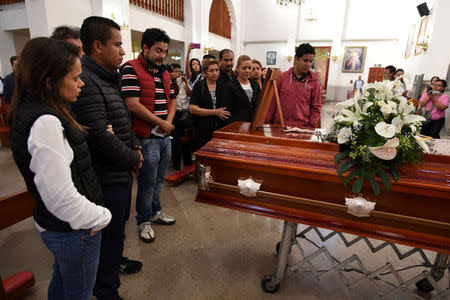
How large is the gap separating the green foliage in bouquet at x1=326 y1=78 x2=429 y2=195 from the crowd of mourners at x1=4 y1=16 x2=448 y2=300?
1.10 m

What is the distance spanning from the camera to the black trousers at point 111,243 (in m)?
1.42

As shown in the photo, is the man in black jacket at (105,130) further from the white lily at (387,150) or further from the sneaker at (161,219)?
the white lily at (387,150)

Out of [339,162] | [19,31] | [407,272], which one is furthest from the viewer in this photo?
[19,31]

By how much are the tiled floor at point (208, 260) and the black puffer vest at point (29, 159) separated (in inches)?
39.9

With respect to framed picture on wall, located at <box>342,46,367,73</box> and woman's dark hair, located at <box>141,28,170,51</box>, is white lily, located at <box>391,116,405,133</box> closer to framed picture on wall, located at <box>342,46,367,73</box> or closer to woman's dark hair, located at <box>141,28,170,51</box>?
woman's dark hair, located at <box>141,28,170,51</box>

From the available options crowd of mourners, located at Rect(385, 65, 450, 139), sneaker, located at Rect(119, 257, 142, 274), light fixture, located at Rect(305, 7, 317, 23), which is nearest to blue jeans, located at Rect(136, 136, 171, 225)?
sneaker, located at Rect(119, 257, 142, 274)

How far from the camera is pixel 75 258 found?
3.33 feet

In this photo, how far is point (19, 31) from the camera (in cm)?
793

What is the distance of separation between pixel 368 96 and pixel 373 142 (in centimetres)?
32

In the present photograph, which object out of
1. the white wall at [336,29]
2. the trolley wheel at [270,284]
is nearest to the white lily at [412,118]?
the trolley wheel at [270,284]

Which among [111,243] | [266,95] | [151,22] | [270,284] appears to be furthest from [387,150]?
[151,22]

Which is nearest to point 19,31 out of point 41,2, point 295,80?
point 41,2

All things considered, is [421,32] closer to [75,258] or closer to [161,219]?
[161,219]

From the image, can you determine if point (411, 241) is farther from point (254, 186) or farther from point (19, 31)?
point (19, 31)
